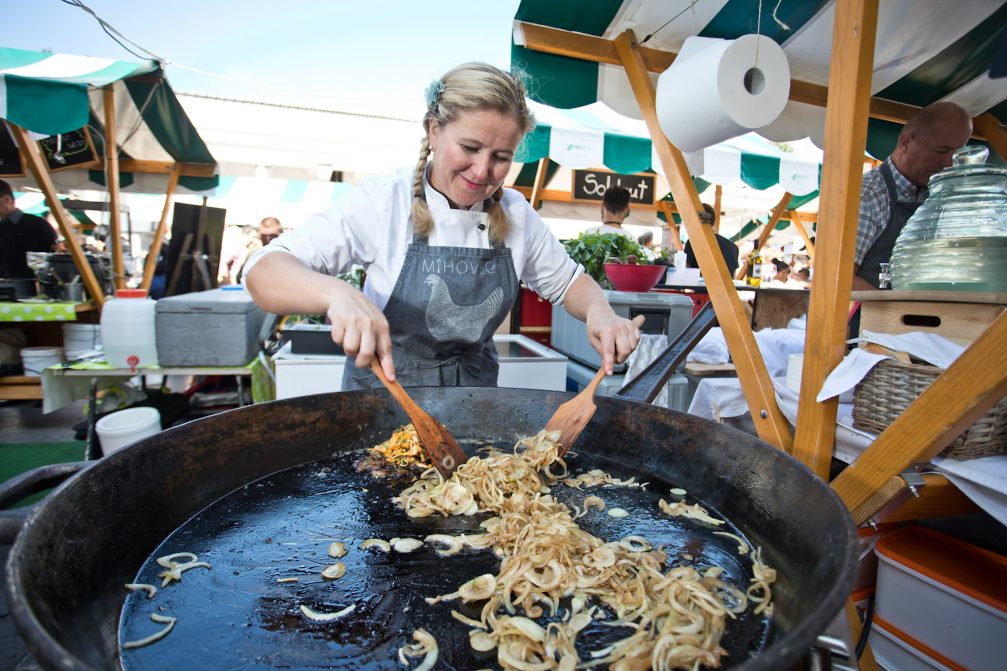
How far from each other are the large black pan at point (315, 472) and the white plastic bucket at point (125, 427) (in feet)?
7.18

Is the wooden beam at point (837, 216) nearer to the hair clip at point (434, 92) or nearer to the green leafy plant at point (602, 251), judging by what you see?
the hair clip at point (434, 92)

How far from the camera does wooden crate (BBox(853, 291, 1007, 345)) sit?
5.24 feet

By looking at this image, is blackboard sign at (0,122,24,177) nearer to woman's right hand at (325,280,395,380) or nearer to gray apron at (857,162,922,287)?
woman's right hand at (325,280,395,380)

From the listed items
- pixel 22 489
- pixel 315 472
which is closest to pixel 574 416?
pixel 315 472

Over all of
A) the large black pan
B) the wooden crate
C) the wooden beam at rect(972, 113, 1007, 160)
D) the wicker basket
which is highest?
the wooden beam at rect(972, 113, 1007, 160)

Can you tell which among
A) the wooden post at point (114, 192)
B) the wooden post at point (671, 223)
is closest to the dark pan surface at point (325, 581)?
the wooden post at point (114, 192)

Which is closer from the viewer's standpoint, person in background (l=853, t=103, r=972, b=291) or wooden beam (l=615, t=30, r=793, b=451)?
wooden beam (l=615, t=30, r=793, b=451)

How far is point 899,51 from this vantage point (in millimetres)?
2938

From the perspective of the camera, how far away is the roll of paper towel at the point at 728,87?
1902 mm

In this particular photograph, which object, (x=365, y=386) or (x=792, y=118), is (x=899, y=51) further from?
(x=365, y=386)

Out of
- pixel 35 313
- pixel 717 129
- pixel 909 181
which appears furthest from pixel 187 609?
pixel 35 313

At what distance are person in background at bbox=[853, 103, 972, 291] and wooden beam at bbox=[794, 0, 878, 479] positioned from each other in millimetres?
1715

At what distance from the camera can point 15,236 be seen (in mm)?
6395

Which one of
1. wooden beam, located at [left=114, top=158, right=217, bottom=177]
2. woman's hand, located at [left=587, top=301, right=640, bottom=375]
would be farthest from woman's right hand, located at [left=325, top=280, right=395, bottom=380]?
wooden beam, located at [left=114, top=158, right=217, bottom=177]
